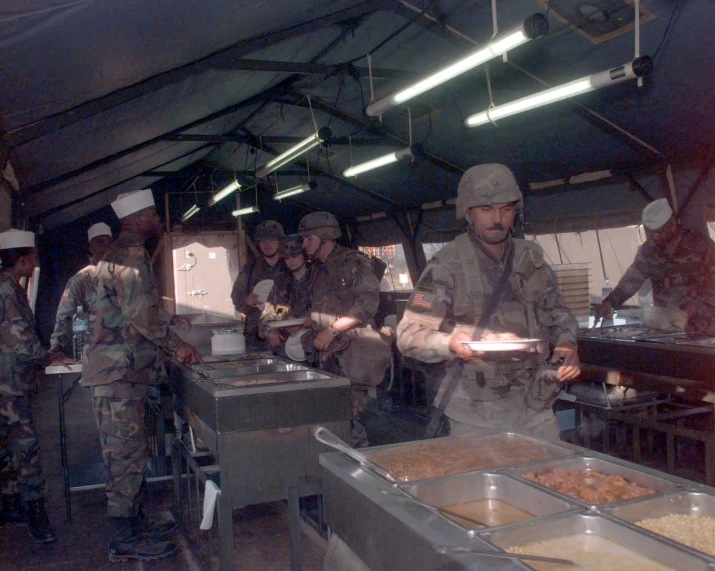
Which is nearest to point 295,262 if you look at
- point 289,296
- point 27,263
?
point 289,296

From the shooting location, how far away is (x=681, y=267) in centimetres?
541

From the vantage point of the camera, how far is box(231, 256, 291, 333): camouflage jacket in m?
6.00

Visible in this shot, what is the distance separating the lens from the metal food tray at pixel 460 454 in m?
1.71

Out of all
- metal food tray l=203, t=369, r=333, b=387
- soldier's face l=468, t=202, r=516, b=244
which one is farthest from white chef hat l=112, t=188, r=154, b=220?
soldier's face l=468, t=202, r=516, b=244

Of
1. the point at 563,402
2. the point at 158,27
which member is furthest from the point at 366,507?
the point at 563,402

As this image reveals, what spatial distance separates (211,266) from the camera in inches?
631

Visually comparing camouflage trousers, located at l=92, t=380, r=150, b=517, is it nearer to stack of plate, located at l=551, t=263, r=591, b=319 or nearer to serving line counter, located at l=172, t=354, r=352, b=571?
serving line counter, located at l=172, t=354, r=352, b=571

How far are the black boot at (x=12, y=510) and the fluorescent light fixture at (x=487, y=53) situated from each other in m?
4.45

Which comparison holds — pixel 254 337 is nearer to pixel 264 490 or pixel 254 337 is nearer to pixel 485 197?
pixel 264 490

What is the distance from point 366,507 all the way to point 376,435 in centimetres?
483

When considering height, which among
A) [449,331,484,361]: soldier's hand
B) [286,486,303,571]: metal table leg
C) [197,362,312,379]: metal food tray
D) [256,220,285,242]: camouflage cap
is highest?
[256,220,285,242]: camouflage cap

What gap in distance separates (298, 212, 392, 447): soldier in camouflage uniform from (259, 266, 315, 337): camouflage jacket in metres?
0.66

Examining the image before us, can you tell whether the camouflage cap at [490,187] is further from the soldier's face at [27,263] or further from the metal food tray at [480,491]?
the soldier's face at [27,263]

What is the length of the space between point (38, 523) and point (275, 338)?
196cm
